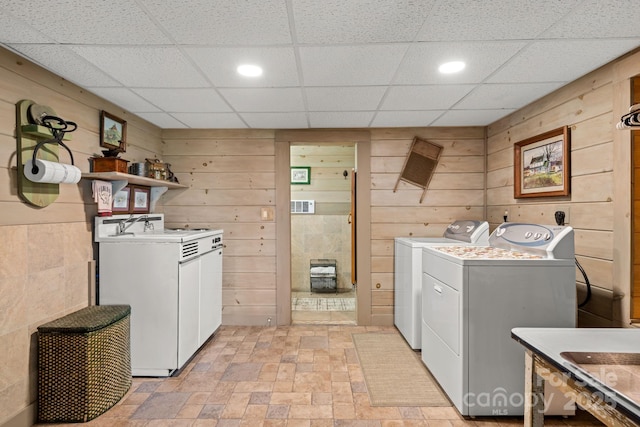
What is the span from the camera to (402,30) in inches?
63.4

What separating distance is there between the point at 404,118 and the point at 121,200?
2754 mm

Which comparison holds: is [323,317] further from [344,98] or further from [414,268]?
[344,98]

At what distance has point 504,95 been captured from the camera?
99.0 inches

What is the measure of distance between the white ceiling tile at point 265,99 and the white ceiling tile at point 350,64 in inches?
10.8

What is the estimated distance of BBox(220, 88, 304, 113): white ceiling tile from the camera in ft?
7.90

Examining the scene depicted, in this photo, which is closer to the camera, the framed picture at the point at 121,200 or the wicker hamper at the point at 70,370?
the wicker hamper at the point at 70,370

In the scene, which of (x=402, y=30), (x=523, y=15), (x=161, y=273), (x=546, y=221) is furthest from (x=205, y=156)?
(x=546, y=221)

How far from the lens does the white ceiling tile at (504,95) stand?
233 centimetres

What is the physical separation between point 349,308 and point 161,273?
253 centimetres

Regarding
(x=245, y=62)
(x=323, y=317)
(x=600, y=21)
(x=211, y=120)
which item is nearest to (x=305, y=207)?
(x=323, y=317)

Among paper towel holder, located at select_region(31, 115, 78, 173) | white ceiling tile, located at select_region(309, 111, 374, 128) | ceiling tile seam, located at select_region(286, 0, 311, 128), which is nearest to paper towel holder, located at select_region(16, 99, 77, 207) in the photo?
paper towel holder, located at select_region(31, 115, 78, 173)

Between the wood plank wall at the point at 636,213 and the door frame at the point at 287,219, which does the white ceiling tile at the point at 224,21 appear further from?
the wood plank wall at the point at 636,213

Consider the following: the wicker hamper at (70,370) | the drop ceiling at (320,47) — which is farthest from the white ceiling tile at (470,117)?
the wicker hamper at (70,370)

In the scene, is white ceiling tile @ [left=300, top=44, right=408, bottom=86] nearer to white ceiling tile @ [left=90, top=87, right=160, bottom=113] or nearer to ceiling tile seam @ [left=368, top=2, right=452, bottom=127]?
ceiling tile seam @ [left=368, top=2, right=452, bottom=127]
